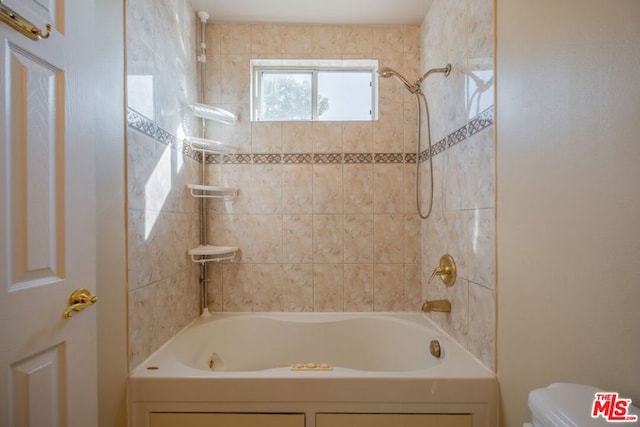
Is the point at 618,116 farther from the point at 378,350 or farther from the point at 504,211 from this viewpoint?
the point at 378,350

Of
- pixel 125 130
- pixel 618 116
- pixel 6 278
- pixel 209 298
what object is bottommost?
pixel 209 298

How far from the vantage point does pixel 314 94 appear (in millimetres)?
2314

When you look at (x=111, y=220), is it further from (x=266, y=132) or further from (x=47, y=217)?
(x=266, y=132)

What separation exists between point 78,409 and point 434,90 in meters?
2.18

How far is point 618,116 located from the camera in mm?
711

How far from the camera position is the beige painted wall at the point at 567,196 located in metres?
0.70

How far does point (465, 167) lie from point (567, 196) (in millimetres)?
655

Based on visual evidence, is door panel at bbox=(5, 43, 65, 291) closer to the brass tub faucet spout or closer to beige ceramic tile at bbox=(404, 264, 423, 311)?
the brass tub faucet spout

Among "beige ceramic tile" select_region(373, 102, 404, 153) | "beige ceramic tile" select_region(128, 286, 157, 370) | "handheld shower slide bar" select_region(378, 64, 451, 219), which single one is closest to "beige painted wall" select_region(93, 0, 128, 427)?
"beige ceramic tile" select_region(128, 286, 157, 370)

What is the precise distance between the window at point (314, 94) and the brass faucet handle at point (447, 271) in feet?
3.92

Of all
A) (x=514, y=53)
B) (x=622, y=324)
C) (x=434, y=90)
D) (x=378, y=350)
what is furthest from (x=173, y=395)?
(x=434, y=90)

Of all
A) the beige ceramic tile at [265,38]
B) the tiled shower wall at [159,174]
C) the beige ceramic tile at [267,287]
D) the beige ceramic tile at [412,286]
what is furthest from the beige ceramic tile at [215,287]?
the beige ceramic tile at [265,38]

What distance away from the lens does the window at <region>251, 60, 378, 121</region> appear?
2307mm

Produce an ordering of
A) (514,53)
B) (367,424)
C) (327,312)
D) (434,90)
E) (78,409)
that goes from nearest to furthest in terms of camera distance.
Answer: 1. (78,409)
2. (514,53)
3. (367,424)
4. (434,90)
5. (327,312)
